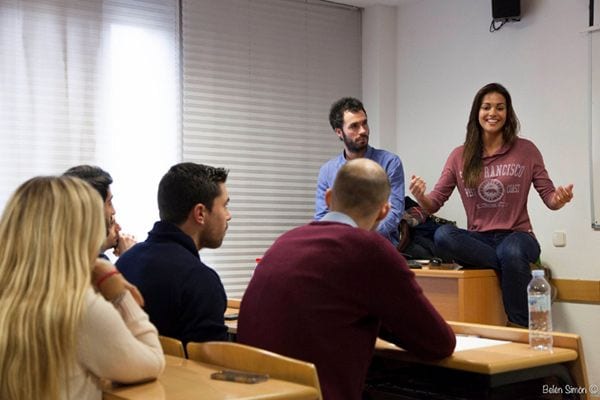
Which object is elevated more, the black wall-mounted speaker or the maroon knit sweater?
the black wall-mounted speaker

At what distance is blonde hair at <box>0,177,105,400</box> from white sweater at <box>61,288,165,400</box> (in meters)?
0.03

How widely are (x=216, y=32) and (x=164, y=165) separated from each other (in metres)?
1.02

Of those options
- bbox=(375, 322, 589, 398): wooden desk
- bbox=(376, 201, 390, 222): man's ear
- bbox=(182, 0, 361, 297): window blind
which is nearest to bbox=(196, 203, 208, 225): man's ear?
bbox=(376, 201, 390, 222): man's ear

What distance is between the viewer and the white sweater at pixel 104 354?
156 cm

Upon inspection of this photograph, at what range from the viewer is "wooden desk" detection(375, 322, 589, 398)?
6.22 ft

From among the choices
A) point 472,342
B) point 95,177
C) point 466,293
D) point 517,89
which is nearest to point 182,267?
point 472,342

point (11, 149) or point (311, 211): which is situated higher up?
point (11, 149)

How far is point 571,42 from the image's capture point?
477cm

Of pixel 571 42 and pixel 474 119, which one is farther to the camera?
pixel 571 42

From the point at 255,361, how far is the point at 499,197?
2.73 metres

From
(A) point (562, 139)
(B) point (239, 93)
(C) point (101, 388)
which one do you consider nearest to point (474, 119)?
(A) point (562, 139)

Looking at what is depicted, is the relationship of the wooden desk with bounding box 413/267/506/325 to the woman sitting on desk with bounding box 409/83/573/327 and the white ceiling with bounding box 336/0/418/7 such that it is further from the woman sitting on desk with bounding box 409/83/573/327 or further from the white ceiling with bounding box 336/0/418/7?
the white ceiling with bounding box 336/0/418/7

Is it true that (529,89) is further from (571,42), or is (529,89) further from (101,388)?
(101,388)

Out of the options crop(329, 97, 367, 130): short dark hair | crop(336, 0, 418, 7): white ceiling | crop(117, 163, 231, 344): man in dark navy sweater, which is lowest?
crop(117, 163, 231, 344): man in dark navy sweater
